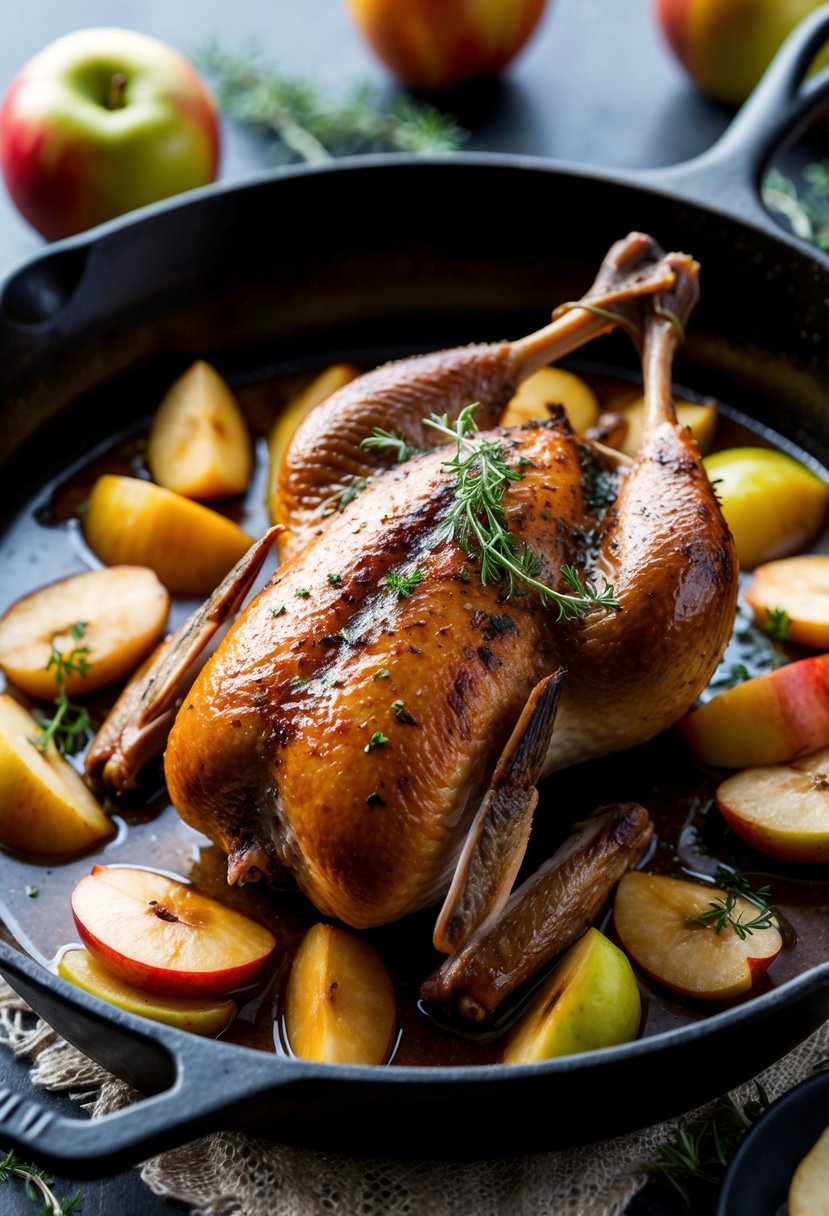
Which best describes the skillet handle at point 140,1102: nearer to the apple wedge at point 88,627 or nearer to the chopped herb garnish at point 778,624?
the apple wedge at point 88,627

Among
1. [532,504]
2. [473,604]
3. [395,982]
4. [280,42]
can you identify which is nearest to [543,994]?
[395,982]

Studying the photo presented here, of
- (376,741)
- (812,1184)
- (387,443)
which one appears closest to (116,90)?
(387,443)

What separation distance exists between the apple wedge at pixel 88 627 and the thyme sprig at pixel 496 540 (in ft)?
2.71

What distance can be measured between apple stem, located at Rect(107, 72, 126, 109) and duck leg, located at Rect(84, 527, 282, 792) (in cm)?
183

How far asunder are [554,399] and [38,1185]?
6.77ft

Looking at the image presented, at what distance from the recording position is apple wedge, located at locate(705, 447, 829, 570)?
302 cm

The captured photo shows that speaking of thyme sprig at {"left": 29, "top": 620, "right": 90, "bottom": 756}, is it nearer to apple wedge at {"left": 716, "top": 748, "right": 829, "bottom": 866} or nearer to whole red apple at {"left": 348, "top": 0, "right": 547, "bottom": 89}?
apple wedge at {"left": 716, "top": 748, "right": 829, "bottom": 866}

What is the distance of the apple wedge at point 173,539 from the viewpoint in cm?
298

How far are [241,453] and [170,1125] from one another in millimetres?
1848

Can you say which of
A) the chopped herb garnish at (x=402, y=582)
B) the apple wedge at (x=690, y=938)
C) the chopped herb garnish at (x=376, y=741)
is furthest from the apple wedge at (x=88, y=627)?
the apple wedge at (x=690, y=938)

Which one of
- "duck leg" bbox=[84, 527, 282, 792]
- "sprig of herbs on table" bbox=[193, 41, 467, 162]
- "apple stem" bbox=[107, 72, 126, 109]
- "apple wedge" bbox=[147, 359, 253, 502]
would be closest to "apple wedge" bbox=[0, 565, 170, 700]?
"duck leg" bbox=[84, 527, 282, 792]

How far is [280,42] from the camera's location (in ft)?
15.3

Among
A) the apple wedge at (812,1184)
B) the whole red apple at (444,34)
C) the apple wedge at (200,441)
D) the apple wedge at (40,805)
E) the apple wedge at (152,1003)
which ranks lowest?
the apple wedge at (812,1184)

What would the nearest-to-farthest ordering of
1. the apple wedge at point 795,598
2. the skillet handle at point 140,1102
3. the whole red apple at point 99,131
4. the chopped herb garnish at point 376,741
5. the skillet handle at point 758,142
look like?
the skillet handle at point 140,1102 → the chopped herb garnish at point 376,741 → the apple wedge at point 795,598 → the skillet handle at point 758,142 → the whole red apple at point 99,131
